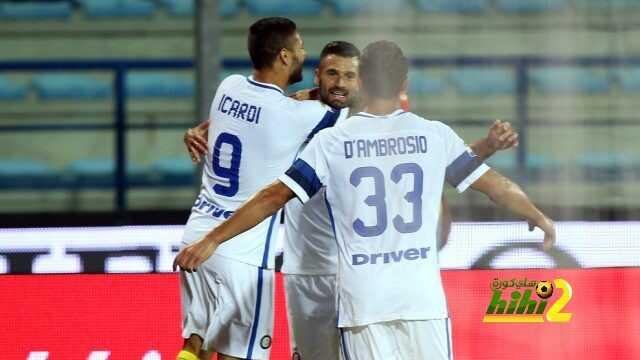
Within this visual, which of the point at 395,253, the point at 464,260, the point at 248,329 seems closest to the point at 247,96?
the point at 248,329

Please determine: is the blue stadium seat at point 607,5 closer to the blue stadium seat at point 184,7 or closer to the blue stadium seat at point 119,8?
the blue stadium seat at point 184,7

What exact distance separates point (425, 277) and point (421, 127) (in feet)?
1.10

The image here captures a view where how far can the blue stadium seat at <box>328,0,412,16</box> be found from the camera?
4371 millimetres

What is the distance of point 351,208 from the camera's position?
272 centimetres

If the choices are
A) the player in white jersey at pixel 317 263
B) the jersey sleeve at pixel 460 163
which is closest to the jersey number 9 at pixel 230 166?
the player in white jersey at pixel 317 263

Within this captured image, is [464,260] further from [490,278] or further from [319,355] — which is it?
[319,355]

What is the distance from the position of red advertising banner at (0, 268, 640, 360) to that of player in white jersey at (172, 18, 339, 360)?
751mm

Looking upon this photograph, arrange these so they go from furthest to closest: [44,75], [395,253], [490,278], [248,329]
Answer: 1. [44,75]
2. [490,278]
3. [248,329]
4. [395,253]

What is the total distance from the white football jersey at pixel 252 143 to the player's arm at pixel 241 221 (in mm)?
616

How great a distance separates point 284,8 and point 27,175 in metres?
1.18

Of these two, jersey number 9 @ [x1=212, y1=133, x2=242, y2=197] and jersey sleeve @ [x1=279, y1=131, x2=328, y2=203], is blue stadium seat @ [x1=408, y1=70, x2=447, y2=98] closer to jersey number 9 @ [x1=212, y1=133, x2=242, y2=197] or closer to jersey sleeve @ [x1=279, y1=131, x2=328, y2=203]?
jersey number 9 @ [x1=212, y1=133, x2=242, y2=197]

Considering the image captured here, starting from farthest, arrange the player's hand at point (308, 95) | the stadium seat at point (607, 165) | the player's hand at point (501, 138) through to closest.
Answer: the stadium seat at point (607, 165) < the player's hand at point (308, 95) < the player's hand at point (501, 138)

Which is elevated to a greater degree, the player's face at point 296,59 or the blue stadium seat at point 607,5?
the blue stadium seat at point 607,5

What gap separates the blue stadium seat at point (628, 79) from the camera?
172 inches
